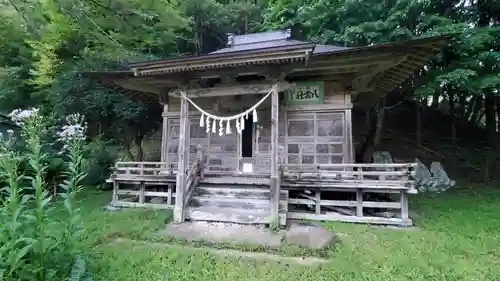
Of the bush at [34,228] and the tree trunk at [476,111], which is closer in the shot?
the bush at [34,228]

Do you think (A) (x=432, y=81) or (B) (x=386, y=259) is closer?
(B) (x=386, y=259)

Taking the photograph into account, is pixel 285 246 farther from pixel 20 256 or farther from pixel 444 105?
pixel 444 105

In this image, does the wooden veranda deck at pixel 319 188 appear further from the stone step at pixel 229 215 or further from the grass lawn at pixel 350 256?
the grass lawn at pixel 350 256

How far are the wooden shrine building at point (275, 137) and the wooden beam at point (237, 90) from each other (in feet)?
→ 0.07

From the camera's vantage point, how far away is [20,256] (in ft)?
10.1

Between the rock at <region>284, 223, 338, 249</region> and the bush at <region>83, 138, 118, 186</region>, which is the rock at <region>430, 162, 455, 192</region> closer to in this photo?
the rock at <region>284, 223, 338, 249</region>

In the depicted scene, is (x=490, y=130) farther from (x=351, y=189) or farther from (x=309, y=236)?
(x=309, y=236)

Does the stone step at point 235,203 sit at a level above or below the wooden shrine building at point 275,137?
below

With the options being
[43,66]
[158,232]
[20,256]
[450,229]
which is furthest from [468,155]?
[43,66]

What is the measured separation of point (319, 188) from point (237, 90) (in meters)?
2.86

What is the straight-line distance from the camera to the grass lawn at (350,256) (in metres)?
4.11

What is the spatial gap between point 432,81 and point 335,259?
6.64 meters

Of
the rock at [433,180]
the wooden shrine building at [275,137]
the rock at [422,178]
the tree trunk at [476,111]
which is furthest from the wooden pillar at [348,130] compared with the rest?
the tree trunk at [476,111]

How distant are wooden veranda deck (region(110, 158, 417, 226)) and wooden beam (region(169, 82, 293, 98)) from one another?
68.8 inches
